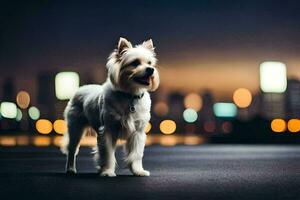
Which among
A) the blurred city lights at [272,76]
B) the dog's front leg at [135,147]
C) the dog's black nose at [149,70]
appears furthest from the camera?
the blurred city lights at [272,76]

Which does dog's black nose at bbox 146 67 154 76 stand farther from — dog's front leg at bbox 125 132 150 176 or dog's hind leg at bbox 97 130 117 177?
dog's hind leg at bbox 97 130 117 177

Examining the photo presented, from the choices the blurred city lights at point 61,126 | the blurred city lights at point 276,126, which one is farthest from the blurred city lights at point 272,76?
the blurred city lights at point 61,126

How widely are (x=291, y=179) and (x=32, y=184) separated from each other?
12.3 feet

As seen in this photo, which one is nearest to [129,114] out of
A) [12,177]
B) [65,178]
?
[65,178]

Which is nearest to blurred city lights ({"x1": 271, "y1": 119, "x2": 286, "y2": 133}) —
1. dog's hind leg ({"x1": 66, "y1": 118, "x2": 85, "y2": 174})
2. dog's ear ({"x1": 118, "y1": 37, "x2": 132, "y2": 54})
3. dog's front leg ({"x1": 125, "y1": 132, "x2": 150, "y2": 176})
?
dog's hind leg ({"x1": 66, "y1": 118, "x2": 85, "y2": 174})

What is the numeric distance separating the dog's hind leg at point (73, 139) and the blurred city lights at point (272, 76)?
93.5 meters

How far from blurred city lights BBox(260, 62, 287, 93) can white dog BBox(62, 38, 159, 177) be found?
9461 centimetres

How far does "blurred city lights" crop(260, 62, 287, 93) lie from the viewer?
354 feet

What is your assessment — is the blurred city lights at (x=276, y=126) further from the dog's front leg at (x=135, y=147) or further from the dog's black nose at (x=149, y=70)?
the dog's black nose at (x=149, y=70)

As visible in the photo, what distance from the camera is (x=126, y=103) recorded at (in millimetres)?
12086

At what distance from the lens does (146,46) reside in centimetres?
1209

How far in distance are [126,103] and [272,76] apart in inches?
3875

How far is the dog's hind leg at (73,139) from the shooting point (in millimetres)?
13539

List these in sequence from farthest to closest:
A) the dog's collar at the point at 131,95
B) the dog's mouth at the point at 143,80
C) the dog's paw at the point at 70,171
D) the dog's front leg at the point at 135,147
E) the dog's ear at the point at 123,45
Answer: the dog's paw at the point at 70,171 < the dog's front leg at the point at 135,147 < the dog's collar at the point at 131,95 < the dog's ear at the point at 123,45 < the dog's mouth at the point at 143,80
